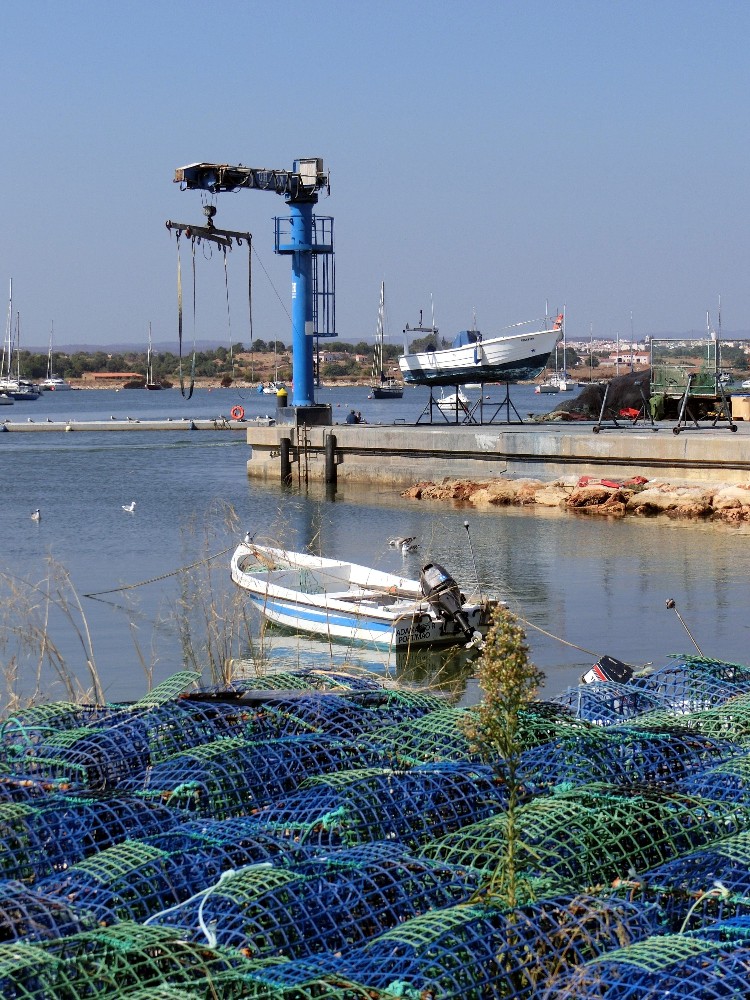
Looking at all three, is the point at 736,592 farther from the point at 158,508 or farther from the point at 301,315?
the point at 301,315

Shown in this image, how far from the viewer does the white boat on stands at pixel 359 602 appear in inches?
511

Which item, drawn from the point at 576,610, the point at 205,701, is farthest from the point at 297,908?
the point at 576,610

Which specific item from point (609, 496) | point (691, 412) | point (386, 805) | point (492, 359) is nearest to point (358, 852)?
point (386, 805)

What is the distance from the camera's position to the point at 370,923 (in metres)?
4.05

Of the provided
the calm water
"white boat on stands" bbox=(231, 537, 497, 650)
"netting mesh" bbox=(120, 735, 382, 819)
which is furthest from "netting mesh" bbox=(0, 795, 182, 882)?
"white boat on stands" bbox=(231, 537, 497, 650)

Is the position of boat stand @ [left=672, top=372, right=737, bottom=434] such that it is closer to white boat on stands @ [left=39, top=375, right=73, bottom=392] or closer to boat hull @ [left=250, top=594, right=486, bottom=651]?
boat hull @ [left=250, top=594, right=486, bottom=651]

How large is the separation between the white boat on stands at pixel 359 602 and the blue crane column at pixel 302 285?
19572 millimetres

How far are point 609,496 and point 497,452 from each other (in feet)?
15.4

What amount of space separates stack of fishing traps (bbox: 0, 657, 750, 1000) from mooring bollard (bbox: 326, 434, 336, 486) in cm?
2697

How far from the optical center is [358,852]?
4.29 metres

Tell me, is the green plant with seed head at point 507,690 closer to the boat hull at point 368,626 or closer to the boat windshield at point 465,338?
the boat hull at point 368,626

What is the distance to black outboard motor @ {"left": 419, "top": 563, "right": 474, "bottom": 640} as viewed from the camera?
518 inches

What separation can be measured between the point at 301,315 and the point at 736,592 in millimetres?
20426

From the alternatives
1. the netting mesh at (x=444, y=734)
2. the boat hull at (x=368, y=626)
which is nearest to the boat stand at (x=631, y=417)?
the boat hull at (x=368, y=626)
